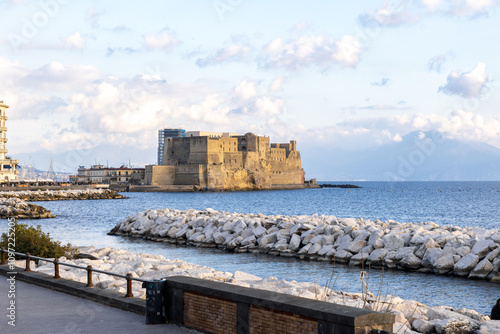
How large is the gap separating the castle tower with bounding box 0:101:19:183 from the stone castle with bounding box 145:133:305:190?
2822cm

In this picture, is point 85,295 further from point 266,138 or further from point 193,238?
point 266,138

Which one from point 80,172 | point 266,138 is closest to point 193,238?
point 266,138

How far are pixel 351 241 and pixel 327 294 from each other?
8735 mm

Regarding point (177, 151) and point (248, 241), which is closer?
point (248, 241)

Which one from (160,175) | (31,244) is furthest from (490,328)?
(160,175)

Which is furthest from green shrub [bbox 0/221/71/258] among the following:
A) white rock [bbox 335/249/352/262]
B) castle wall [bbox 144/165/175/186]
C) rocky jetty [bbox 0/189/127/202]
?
castle wall [bbox 144/165/175/186]

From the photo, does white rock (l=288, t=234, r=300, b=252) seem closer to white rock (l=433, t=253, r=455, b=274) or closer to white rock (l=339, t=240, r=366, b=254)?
white rock (l=339, t=240, r=366, b=254)

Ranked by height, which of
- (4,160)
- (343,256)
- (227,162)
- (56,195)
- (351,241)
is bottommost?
(343,256)

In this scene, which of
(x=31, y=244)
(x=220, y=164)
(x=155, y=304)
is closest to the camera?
(x=155, y=304)

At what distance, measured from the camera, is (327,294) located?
7383mm

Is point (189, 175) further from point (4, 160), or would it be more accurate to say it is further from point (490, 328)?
point (490, 328)

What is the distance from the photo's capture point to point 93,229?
2834 cm

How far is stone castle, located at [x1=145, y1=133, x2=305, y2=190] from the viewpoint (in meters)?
93.9

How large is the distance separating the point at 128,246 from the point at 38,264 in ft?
30.0
